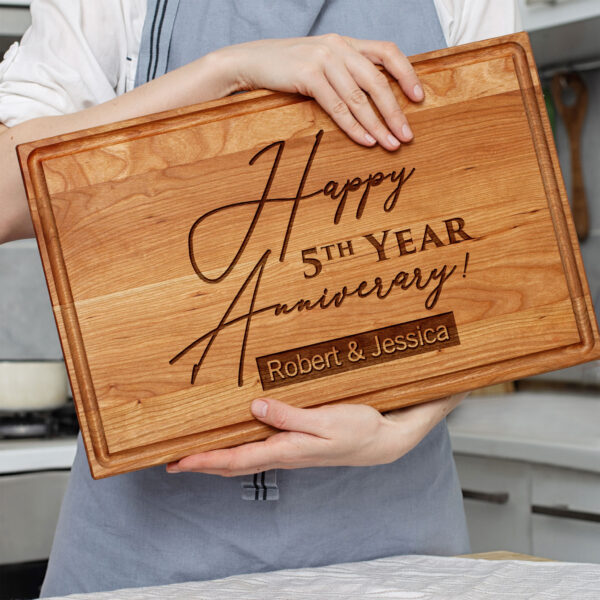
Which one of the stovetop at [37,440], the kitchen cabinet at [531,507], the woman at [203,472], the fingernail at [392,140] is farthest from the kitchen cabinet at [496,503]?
the fingernail at [392,140]

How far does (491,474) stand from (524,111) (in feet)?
3.34

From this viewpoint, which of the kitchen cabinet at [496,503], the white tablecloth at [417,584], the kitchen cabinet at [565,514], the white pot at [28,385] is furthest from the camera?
the white pot at [28,385]

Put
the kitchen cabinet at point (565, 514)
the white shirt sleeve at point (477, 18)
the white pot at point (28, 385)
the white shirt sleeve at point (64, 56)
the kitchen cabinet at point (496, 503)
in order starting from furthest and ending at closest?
the white pot at point (28, 385), the kitchen cabinet at point (496, 503), the kitchen cabinet at point (565, 514), the white shirt sleeve at point (477, 18), the white shirt sleeve at point (64, 56)

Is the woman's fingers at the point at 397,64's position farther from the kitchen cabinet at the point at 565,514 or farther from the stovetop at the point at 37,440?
the stovetop at the point at 37,440

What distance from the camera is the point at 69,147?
632mm

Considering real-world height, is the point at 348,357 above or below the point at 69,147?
below

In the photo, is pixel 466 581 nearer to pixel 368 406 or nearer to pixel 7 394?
pixel 368 406

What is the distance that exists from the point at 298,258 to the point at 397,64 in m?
0.17

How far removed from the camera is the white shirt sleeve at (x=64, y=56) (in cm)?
77

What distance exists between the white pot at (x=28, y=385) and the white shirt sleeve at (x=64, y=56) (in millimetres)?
935

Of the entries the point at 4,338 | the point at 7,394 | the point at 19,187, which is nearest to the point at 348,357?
the point at 19,187

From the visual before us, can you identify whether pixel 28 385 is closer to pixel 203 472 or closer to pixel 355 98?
pixel 203 472

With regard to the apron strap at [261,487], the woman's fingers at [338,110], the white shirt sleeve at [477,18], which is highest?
the white shirt sleeve at [477,18]

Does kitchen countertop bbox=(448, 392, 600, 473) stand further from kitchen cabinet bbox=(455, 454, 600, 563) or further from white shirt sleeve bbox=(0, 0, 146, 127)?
white shirt sleeve bbox=(0, 0, 146, 127)
